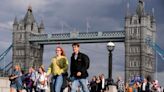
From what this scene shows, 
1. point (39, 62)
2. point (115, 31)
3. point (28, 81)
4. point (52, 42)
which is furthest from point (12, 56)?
point (28, 81)

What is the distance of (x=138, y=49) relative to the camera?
102688 millimetres

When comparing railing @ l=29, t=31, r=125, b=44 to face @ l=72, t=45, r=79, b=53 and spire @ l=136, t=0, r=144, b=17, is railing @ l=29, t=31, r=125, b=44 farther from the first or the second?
face @ l=72, t=45, r=79, b=53

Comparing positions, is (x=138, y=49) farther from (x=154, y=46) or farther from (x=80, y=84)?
(x=80, y=84)

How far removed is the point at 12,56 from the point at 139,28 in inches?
1313

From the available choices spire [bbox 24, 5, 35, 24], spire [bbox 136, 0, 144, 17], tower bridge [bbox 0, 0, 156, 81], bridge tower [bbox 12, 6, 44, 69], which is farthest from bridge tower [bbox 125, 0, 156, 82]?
spire [bbox 24, 5, 35, 24]

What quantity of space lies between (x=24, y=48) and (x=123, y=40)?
2469cm

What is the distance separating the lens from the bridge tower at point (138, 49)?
4008 inches

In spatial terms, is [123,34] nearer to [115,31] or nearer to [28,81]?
[115,31]

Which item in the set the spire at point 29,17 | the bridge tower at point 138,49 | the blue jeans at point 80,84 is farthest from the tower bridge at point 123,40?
the blue jeans at point 80,84

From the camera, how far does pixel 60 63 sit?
10.5 meters

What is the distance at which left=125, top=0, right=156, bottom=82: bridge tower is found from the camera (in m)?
102

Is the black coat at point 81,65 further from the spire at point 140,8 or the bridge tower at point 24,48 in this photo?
the bridge tower at point 24,48

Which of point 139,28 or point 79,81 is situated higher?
point 139,28

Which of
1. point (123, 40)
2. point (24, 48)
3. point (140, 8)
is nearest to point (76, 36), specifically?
point (123, 40)
